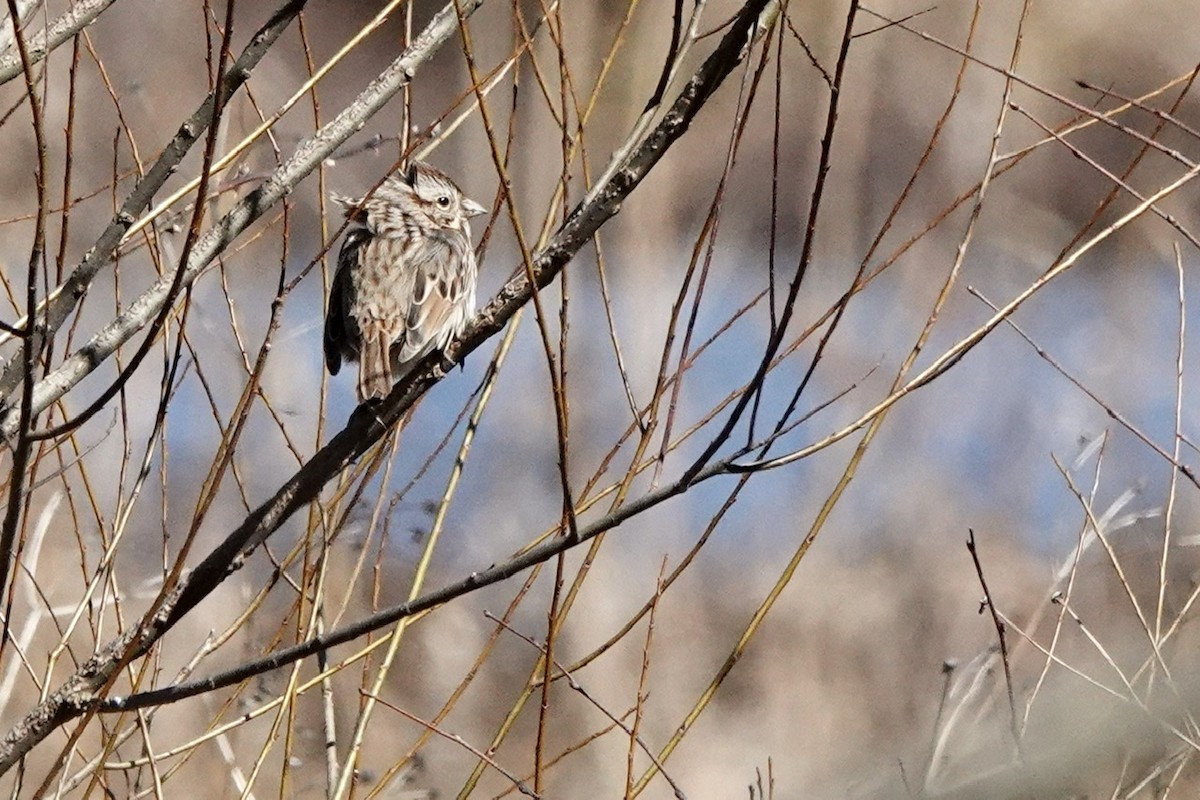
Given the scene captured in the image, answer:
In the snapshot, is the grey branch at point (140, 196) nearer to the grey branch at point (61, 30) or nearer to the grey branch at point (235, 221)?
the grey branch at point (235, 221)

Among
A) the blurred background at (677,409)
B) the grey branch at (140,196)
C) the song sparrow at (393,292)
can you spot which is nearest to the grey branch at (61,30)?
the grey branch at (140,196)

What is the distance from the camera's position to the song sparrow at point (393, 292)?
3.02 meters

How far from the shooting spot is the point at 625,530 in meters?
9.13

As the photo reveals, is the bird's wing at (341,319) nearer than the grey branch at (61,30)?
No

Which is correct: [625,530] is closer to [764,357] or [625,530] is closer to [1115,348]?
[1115,348]

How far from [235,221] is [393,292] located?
108cm

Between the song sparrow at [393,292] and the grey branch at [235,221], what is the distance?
27.6 inches

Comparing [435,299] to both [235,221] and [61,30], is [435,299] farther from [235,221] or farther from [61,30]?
[61,30]

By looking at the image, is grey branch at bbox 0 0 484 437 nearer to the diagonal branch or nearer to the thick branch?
the diagonal branch

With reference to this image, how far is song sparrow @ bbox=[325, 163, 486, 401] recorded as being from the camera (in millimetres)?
3023

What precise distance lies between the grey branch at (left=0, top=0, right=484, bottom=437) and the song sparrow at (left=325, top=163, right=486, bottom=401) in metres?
0.70

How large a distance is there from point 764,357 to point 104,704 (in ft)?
3.35

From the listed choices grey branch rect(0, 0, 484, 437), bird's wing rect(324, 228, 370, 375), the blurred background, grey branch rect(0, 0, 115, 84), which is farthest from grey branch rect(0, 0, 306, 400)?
the blurred background

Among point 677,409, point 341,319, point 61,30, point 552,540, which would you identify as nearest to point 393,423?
point 552,540
